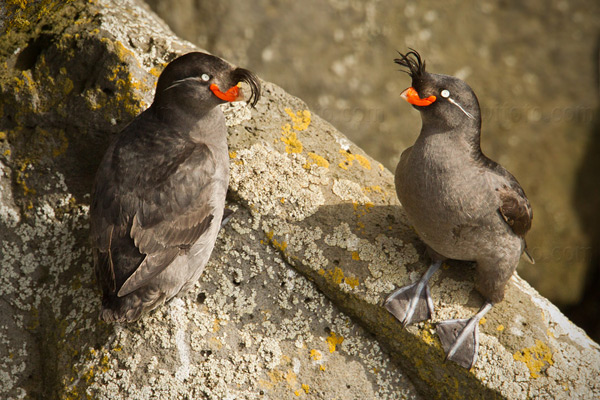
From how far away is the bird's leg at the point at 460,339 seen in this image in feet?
11.9

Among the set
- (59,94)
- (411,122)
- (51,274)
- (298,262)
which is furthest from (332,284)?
(411,122)

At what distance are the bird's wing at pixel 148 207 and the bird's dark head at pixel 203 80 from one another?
0.97 feet

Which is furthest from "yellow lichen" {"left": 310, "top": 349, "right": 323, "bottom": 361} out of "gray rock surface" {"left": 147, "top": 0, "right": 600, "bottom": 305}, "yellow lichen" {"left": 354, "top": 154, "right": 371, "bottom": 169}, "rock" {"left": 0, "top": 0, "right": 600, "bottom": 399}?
"gray rock surface" {"left": 147, "top": 0, "right": 600, "bottom": 305}

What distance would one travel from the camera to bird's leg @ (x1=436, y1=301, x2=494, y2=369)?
142 inches

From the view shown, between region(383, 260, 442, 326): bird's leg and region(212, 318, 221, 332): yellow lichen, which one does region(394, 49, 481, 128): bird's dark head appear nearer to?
region(383, 260, 442, 326): bird's leg

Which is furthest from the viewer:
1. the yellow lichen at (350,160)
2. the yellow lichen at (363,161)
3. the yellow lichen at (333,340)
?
the yellow lichen at (363,161)

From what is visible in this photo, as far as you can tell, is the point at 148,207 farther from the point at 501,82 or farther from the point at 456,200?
the point at 501,82

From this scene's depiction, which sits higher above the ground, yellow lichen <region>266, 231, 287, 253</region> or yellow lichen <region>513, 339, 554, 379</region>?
yellow lichen <region>513, 339, 554, 379</region>

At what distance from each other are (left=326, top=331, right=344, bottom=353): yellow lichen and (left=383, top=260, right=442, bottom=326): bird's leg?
373 millimetres

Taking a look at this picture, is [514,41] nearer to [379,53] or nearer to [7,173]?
[379,53]

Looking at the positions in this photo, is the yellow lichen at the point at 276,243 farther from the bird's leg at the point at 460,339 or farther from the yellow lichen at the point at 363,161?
the bird's leg at the point at 460,339

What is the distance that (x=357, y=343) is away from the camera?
12.6 ft

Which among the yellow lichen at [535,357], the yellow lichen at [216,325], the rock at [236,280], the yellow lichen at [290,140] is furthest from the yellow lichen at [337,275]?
the yellow lichen at [535,357]

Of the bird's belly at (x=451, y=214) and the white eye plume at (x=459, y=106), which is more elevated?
the white eye plume at (x=459, y=106)
